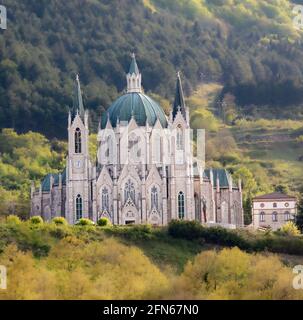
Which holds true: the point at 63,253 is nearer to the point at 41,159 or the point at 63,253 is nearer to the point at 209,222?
the point at 209,222

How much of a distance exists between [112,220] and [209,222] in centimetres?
885

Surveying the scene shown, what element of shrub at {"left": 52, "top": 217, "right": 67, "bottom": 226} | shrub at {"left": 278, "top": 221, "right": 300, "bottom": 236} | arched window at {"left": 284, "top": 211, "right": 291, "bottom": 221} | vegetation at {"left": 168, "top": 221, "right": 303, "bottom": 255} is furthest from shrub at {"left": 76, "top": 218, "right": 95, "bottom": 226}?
arched window at {"left": 284, "top": 211, "right": 291, "bottom": 221}

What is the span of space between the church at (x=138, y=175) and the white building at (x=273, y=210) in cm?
422

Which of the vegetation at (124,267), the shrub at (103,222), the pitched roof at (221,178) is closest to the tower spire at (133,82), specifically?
the pitched roof at (221,178)

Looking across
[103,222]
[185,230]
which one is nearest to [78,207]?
[103,222]

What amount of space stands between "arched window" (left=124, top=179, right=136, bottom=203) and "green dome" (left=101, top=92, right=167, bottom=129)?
18.9 ft

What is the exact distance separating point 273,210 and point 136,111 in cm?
1741

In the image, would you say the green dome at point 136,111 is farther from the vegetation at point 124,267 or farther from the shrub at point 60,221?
the vegetation at point 124,267

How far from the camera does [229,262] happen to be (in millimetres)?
96938

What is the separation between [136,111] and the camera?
430 ft

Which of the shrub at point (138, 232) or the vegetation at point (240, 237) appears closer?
the vegetation at point (240, 237)

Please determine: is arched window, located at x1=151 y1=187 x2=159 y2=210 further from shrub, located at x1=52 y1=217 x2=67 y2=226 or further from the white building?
the white building

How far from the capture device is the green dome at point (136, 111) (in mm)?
130625

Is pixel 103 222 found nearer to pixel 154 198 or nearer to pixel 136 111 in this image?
pixel 154 198
